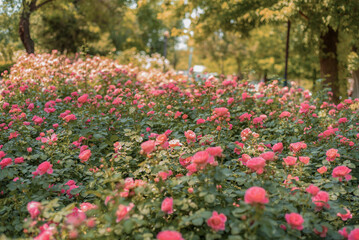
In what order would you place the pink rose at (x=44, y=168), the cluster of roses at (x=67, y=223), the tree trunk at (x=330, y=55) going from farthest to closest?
the tree trunk at (x=330, y=55) < the pink rose at (x=44, y=168) < the cluster of roses at (x=67, y=223)

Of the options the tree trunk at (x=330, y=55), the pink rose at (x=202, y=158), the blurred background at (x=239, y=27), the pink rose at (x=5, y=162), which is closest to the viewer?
the pink rose at (x=202, y=158)

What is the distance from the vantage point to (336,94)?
9.00m

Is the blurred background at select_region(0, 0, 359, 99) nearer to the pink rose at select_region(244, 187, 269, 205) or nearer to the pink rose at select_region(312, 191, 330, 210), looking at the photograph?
the pink rose at select_region(312, 191, 330, 210)

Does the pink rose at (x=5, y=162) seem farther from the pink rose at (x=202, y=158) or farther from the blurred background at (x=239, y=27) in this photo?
the blurred background at (x=239, y=27)

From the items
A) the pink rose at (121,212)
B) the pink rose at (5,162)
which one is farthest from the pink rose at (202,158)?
the pink rose at (5,162)

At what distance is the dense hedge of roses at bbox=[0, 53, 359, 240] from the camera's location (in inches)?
64.2

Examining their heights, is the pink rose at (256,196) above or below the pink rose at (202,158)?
below

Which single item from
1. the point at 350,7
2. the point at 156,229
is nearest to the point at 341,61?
the point at 350,7

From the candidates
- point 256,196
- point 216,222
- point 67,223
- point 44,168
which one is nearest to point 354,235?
point 256,196

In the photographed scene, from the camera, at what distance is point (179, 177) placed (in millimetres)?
2164

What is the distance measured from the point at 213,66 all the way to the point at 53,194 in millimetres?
30482

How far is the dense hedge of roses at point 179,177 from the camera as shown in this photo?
163 cm

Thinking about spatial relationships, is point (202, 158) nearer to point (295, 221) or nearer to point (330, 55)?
point (295, 221)

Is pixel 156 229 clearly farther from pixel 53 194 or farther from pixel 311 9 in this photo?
pixel 311 9
